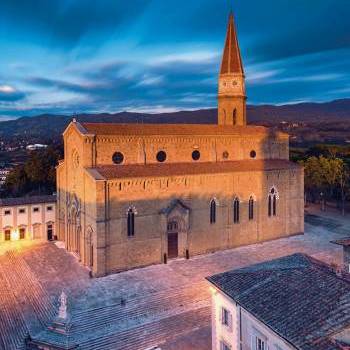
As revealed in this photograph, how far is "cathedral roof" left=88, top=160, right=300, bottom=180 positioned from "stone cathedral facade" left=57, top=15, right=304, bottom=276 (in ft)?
0.27

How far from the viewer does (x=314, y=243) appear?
3466 centimetres

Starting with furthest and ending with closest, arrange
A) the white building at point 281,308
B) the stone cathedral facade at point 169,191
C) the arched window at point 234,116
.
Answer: the arched window at point 234,116 < the stone cathedral facade at point 169,191 < the white building at point 281,308

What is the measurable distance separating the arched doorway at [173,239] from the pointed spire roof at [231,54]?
19.2 metres

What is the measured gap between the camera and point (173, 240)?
30.3m

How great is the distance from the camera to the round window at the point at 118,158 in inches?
1171

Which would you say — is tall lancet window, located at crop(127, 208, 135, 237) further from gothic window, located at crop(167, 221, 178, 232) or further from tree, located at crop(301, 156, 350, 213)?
tree, located at crop(301, 156, 350, 213)

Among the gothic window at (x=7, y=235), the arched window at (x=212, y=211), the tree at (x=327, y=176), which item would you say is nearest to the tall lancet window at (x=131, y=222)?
the arched window at (x=212, y=211)

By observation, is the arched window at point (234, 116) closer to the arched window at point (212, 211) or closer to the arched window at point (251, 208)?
the arched window at point (251, 208)

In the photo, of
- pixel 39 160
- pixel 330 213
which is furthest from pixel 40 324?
pixel 330 213

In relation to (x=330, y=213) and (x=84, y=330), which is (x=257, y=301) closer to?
(x=84, y=330)

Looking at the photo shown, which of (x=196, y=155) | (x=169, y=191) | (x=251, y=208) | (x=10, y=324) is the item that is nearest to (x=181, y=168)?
(x=169, y=191)

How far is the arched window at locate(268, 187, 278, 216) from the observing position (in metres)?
35.8

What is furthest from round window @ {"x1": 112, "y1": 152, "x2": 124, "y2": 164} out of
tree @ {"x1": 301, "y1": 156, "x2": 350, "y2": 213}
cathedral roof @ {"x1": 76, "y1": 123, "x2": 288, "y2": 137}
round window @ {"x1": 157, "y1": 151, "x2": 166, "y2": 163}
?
tree @ {"x1": 301, "y1": 156, "x2": 350, "y2": 213}

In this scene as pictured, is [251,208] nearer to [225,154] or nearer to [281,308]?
[225,154]
